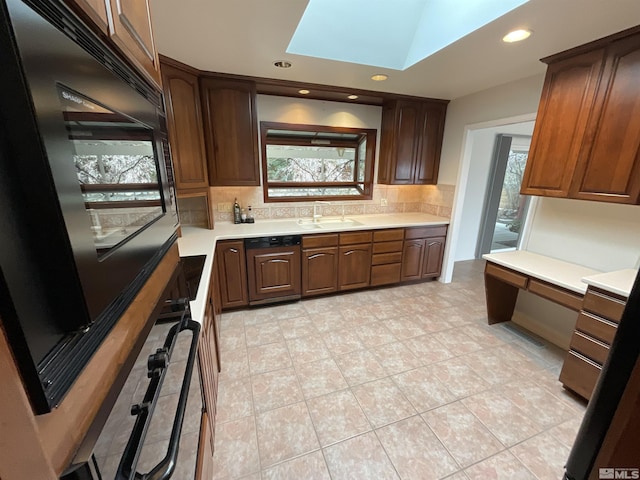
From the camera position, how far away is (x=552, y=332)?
2572 mm

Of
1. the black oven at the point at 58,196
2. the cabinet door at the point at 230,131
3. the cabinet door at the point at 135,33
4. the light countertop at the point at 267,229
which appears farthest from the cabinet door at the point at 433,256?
the black oven at the point at 58,196

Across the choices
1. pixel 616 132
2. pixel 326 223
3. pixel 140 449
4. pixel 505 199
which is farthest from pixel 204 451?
pixel 505 199

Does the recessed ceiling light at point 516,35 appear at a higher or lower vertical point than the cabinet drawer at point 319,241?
higher

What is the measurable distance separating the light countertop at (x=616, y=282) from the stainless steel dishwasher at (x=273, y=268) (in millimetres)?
2420

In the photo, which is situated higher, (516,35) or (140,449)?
(516,35)

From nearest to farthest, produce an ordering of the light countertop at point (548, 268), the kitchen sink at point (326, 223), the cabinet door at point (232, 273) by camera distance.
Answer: the light countertop at point (548, 268) → the cabinet door at point (232, 273) → the kitchen sink at point (326, 223)

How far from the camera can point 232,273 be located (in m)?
2.82

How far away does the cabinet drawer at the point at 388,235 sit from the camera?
10.9 feet

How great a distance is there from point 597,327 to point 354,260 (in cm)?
211

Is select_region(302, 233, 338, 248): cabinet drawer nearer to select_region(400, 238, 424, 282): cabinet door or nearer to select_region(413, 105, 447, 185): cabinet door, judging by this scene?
select_region(400, 238, 424, 282): cabinet door

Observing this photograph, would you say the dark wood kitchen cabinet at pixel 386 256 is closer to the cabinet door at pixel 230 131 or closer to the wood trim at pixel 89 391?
the cabinet door at pixel 230 131

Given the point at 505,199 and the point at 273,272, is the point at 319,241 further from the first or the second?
the point at 505,199

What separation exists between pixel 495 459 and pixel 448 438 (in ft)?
0.80

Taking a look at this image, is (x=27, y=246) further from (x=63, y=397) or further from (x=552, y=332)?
(x=552, y=332)
